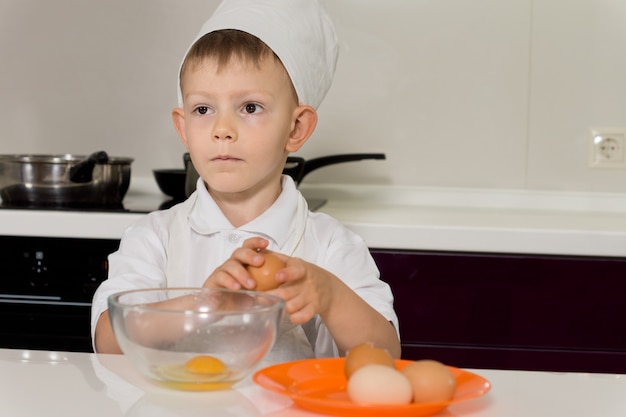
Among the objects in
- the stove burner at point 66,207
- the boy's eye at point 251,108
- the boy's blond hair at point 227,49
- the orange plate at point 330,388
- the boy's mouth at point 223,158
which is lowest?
the orange plate at point 330,388

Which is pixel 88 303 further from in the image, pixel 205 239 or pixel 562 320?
pixel 562 320

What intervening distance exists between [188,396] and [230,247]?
530 millimetres

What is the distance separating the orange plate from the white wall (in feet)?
4.91

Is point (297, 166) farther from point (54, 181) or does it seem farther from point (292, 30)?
point (292, 30)

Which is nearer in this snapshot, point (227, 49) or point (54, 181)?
point (227, 49)

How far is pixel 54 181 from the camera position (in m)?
1.92

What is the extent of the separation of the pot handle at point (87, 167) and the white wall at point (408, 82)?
45 centimetres

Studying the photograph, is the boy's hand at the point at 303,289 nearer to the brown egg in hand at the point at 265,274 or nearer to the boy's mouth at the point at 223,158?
the brown egg in hand at the point at 265,274

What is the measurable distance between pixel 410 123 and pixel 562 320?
2.48 feet

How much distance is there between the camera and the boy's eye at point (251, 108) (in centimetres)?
123

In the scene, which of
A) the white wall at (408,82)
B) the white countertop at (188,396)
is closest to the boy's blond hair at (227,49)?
the white countertop at (188,396)

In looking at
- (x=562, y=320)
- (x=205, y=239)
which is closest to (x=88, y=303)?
(x=205, y=239)

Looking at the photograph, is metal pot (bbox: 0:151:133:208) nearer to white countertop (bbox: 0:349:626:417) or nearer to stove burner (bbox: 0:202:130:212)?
stove burner (bbox: 0:202:130:212)

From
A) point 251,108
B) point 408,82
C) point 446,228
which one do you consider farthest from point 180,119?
point 408,82
